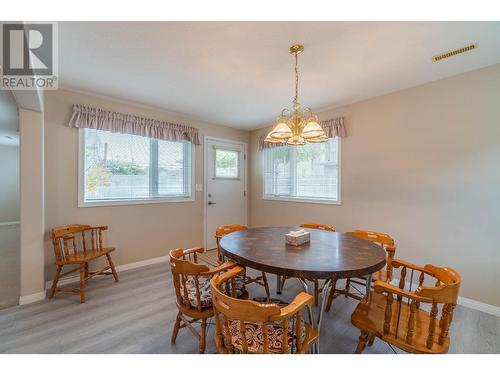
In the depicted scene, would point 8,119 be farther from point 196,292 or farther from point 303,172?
point 303,172

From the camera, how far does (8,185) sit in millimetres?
6148

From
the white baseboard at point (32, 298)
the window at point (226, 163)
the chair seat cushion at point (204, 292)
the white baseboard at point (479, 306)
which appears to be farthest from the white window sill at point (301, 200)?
the white baseboard at point (32, 298)

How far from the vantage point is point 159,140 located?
3.36m

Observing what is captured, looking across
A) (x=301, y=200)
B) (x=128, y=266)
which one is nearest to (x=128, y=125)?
(x=128, y=266)

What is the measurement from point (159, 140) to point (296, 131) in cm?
238

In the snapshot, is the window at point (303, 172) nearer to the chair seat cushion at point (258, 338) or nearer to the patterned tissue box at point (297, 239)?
the patterned tissue box at point (297, 239)

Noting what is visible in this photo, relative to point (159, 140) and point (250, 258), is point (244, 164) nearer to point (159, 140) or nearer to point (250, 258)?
point (159, 140)

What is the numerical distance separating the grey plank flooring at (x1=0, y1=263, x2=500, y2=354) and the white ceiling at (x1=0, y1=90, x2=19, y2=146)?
2.48 metres

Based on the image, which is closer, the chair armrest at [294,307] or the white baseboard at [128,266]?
the chair armrest at [294,307]

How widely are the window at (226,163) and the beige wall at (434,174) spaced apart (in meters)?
2.02

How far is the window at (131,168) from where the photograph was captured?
2795mm

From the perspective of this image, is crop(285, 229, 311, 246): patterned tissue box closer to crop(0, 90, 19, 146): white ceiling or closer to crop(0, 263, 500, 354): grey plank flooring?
crop(0, 263, 500, 354): grey plank flooring

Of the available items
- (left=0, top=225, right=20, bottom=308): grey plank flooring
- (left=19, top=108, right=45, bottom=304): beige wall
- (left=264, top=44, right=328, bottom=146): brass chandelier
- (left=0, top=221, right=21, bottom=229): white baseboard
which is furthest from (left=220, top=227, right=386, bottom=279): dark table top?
(left=0, top=221, right=21, bottom=229): white baseboard
